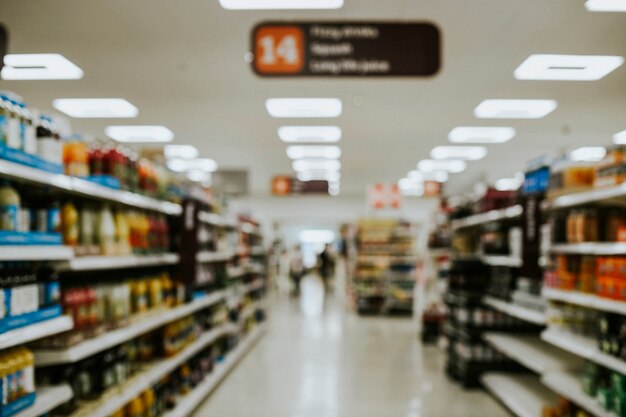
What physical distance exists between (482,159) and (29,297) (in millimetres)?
11859

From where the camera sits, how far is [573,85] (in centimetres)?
707

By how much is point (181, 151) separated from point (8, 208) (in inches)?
397

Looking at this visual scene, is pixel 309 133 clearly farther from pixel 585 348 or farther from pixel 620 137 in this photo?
pixel 585 348

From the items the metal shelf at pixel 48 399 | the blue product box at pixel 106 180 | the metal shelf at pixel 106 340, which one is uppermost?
the blue product box at pixel 106 180

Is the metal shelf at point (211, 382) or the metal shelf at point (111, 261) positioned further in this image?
the metal shelf at point (211, 382)

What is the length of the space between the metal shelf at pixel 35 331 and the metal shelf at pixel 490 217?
3.73 meters

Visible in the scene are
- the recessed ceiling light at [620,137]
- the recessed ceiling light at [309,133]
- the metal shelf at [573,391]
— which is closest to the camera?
the metal shelf at [573,391]

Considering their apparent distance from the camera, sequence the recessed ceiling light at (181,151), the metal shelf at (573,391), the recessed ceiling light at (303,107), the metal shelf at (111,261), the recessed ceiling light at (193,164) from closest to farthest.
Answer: the metal shelf at (111,261), the metal shelf at (573,391), the recessed ceiling light at (303,107), the recessed ceiling light at (181,151), the recessed ceiling light at (193,164)

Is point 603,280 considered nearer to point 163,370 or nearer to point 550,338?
point 550,338

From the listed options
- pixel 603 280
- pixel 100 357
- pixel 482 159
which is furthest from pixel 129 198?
pixel 482 159

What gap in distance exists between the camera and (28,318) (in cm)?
263

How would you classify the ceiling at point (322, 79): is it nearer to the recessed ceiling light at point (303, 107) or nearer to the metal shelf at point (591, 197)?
the recessed ceiling light at point (303, 107)

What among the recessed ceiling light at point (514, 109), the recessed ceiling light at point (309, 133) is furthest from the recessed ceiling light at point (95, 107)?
the recessed ceiling light at point (514, 109)

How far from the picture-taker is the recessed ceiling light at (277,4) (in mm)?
4699
